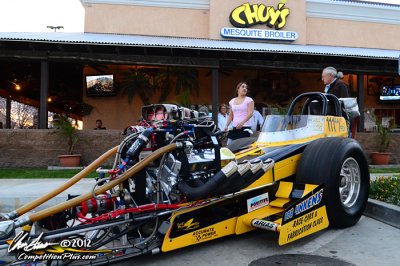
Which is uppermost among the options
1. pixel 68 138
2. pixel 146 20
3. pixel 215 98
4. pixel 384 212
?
pixel 146 20

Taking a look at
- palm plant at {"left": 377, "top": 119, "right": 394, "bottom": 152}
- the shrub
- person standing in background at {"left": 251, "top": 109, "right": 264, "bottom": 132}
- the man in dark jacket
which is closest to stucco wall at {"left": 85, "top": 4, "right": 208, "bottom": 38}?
person standing in background at {"left": 251, "top": 109, "right": 264, "bottom": 132}

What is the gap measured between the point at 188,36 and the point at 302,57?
4.43m

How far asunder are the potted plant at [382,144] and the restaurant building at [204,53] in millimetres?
1613

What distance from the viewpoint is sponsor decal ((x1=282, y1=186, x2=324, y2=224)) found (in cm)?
356

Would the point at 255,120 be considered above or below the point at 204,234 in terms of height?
above

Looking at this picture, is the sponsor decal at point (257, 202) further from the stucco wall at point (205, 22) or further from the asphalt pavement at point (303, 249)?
the stucco wall at point (205, 22)

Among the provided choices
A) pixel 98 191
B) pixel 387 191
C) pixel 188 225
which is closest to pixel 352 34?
pixel 387 191

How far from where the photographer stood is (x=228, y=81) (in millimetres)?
16094

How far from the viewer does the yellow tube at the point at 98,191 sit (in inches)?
113

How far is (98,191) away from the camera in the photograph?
308 cm

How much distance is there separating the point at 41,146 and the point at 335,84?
8223mm

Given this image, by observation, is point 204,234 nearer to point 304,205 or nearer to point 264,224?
point 264,224

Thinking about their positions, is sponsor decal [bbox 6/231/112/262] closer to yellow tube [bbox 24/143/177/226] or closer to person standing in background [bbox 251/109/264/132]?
yellow tube [bbox 24/143/177/226]

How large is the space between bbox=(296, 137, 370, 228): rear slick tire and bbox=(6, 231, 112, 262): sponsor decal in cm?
233
